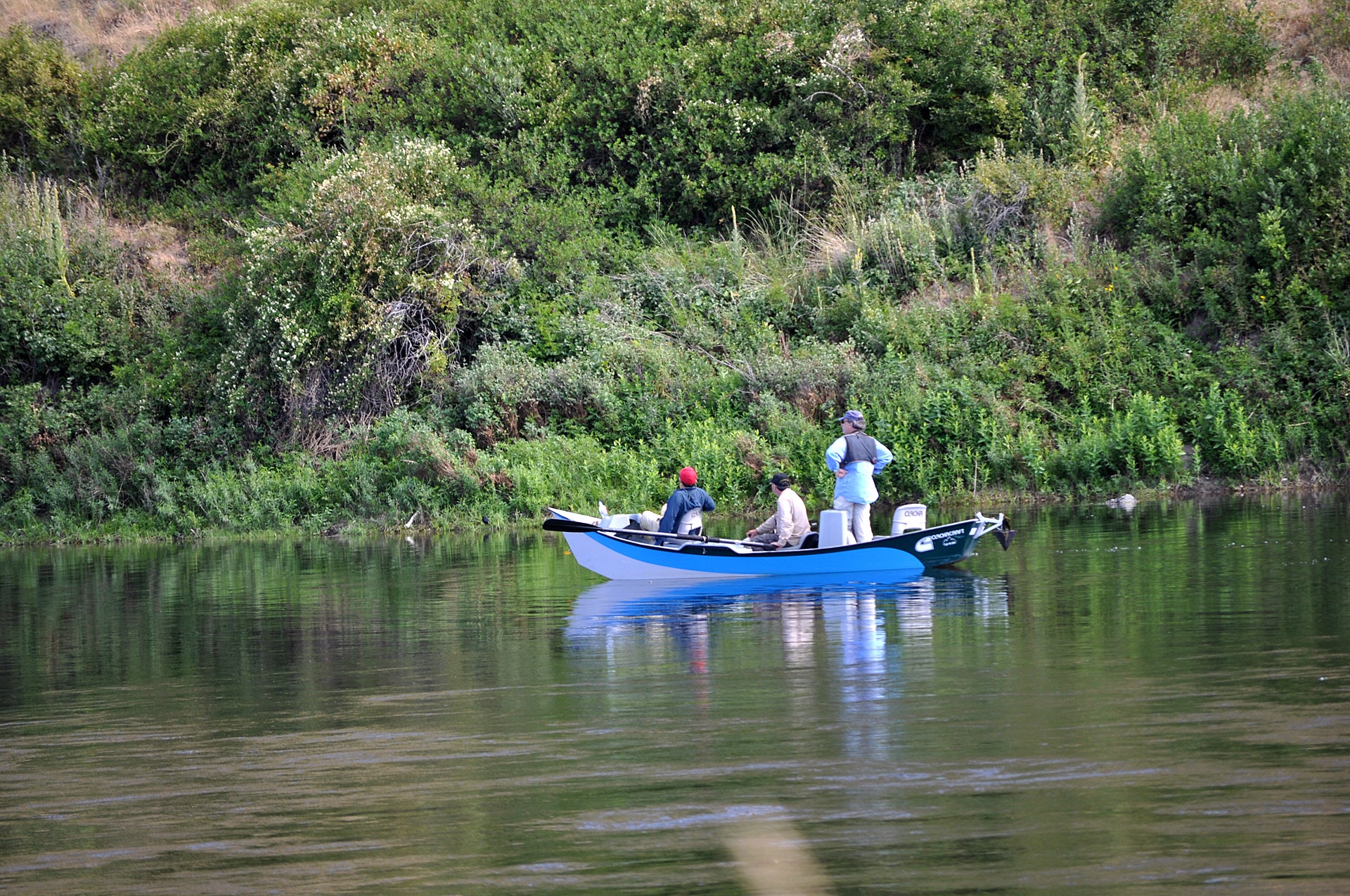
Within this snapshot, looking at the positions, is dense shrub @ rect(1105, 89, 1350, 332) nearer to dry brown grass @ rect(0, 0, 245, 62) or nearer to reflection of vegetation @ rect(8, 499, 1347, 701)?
reflection of vegetation @ rect(8, 499, 1347, 701)

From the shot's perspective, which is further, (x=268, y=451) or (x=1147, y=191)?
(x=268, y=451)

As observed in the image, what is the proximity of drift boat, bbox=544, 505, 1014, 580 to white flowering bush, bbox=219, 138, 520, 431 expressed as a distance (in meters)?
13.0

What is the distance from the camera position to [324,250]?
97.3ft

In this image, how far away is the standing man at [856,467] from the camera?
17.2 m

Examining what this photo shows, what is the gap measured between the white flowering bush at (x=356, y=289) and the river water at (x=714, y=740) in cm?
1386

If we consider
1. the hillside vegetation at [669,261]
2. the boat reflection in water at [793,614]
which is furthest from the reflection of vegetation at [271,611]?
the hillside vegetation at [669,261]

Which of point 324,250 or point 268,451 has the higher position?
point 324,250

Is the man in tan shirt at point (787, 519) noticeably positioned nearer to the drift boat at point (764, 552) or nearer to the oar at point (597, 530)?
the drift boat at point (764, 552)

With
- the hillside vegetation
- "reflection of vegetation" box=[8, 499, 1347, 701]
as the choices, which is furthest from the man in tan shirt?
the hillside vegetation

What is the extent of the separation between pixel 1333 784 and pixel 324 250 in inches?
1008

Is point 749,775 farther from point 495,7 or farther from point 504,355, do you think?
point 495,7

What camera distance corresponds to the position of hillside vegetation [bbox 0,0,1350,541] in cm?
2641

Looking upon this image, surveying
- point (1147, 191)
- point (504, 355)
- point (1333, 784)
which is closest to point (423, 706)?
point (1333, 784)

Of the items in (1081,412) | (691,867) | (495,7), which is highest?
(495,7)
